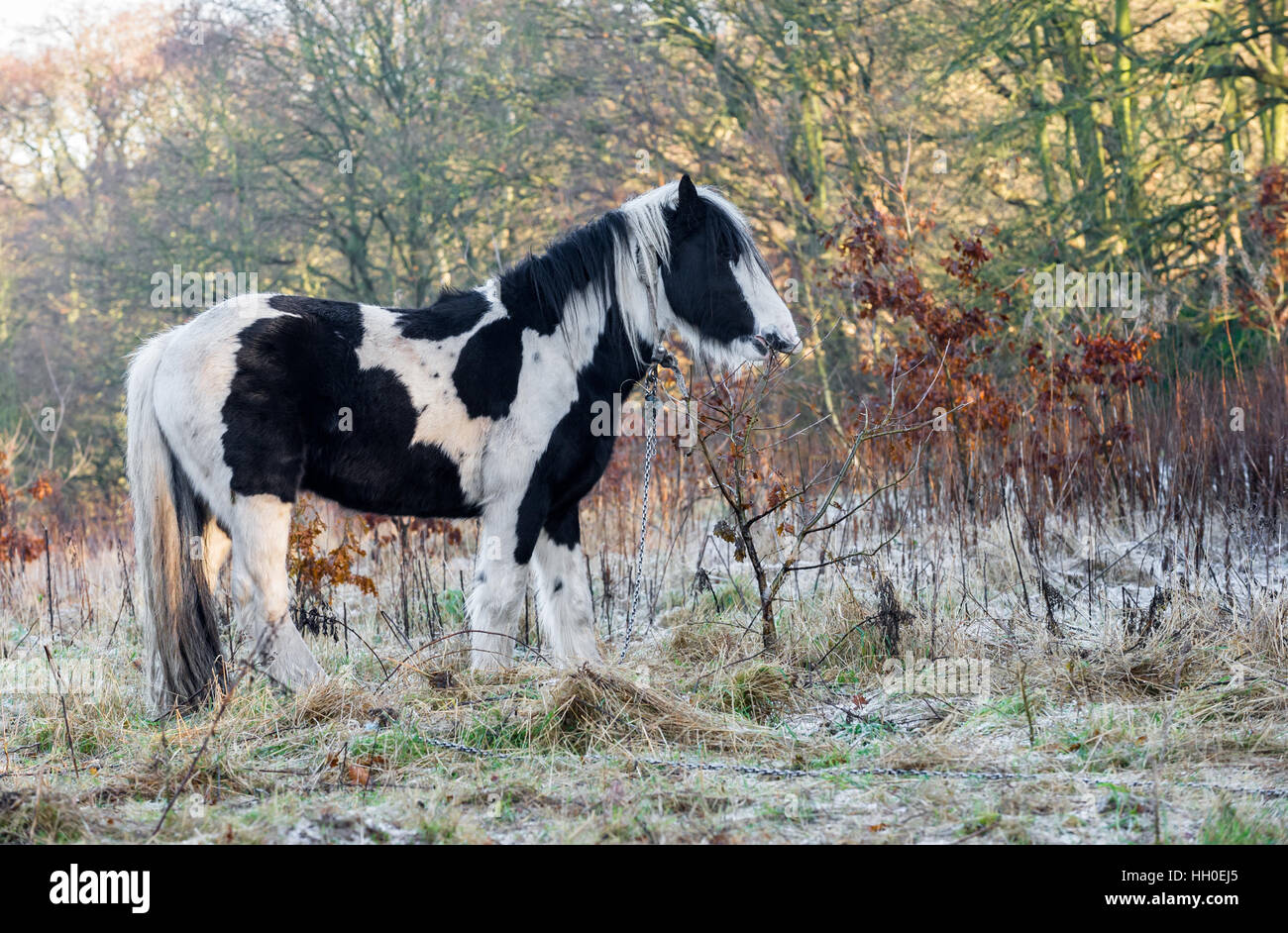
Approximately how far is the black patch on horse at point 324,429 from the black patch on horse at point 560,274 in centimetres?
69

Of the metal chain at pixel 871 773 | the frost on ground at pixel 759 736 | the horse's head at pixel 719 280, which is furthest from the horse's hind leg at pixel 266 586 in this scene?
the horse's head at pixel 719 280

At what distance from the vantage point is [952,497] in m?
7.70

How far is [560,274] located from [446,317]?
549 mm

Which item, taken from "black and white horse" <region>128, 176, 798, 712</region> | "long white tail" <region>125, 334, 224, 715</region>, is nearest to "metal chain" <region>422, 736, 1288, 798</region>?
"black and white horse" <region>128, 176, 798, 712</region>

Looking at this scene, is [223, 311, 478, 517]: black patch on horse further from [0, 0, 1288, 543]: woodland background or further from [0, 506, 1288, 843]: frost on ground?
[0, 0, 1288, 543]: woodland background

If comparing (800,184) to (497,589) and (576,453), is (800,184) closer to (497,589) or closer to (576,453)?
(576,453)

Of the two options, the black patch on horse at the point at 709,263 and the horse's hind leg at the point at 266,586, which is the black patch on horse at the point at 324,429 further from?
the black patch on horse at the point at 709,263

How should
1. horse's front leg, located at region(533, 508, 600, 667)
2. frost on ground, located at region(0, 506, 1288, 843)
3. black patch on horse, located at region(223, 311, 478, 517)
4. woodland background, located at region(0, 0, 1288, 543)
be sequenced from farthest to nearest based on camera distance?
woodland background, located at region(0, 0, 1288, 543)
horse's front leg, located at region(533, 508, 600, 667)
black patch on horse, located at region(223, 311, 478, 517)
frost on ground, located at region(0, 506, 1288, 843)

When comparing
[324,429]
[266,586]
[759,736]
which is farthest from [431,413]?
[759,736]

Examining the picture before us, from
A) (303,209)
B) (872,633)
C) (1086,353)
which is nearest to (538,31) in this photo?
(303,209)

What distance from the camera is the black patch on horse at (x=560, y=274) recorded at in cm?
493

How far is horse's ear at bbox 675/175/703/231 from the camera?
4986 millimetres

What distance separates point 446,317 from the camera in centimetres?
486
